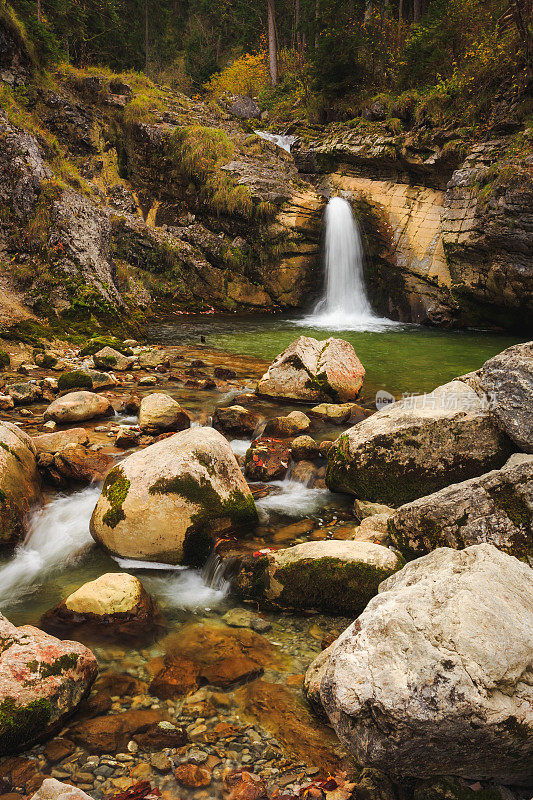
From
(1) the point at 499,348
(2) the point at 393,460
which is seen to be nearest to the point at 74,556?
(2) the point at 393,460

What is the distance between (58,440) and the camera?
249 inches

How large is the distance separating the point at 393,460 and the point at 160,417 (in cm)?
358

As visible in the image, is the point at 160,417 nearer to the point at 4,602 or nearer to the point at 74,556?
the point at 74,556

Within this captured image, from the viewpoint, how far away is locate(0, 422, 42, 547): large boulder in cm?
459

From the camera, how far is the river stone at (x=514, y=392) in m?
4.21

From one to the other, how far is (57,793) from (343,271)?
19.3m

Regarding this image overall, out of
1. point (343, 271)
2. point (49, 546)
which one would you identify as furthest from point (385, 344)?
point (49, 546)

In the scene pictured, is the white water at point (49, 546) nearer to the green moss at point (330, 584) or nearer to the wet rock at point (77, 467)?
the wet rock at point (77, 467)

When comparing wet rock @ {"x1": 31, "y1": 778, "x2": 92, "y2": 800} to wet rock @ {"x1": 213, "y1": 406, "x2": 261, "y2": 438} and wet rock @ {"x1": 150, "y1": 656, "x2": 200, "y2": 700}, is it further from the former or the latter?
wet rock @ {"x1": 213, "y1": 406, "x2": 261, "y2": 438}

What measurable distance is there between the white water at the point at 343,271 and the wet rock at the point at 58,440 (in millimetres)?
13716

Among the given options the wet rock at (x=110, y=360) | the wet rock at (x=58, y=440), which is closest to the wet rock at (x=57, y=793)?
the wet rock at (x=58, y=440)

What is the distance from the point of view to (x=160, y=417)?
23.4ft

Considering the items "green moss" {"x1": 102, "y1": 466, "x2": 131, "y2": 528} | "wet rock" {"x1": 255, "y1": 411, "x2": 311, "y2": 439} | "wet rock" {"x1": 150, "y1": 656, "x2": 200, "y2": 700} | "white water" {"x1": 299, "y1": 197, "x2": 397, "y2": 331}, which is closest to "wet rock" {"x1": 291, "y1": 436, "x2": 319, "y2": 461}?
"wet rock" {"x1": 255, "y1": 411, "x2": 311, "y2": 439}

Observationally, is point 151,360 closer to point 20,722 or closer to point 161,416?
point 161,416
